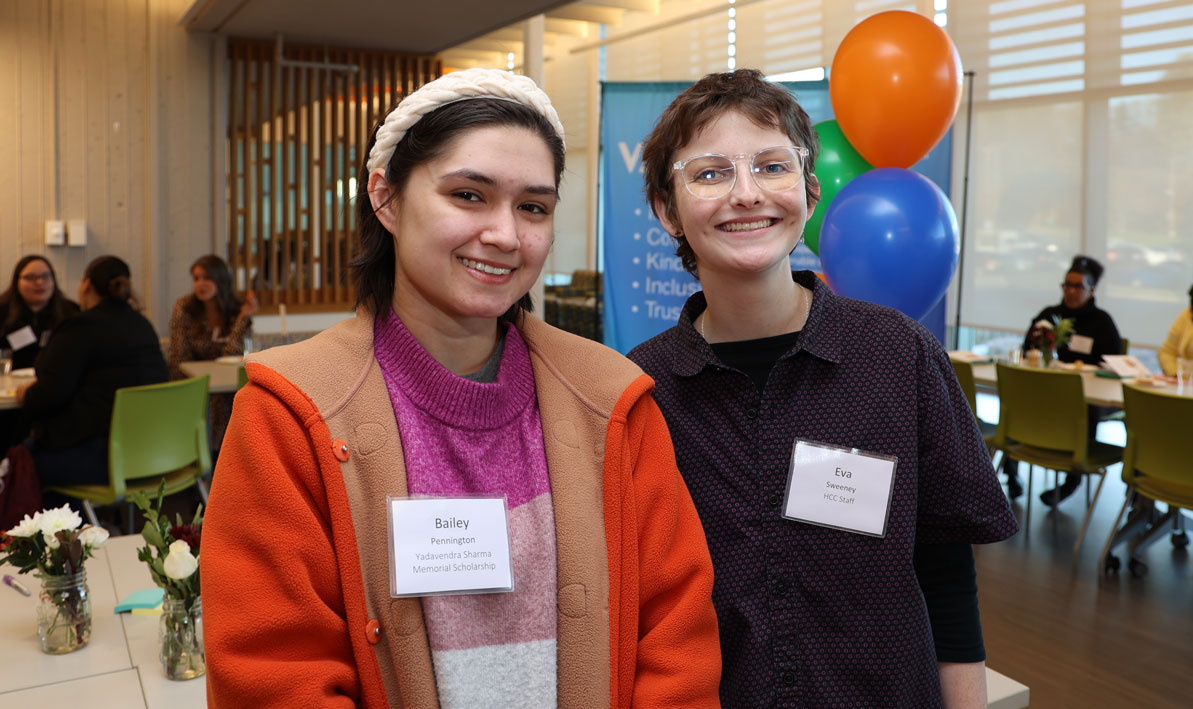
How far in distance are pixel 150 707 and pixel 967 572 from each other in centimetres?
143

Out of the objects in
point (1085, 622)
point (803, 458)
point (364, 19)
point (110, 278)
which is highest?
point (364, 19)

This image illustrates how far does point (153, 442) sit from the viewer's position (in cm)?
429

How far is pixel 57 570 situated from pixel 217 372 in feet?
11.6

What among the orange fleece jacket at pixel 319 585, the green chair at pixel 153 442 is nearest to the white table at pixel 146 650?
the orange fleece jacket at pixel 319 585

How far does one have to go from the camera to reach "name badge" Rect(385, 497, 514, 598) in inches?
42.3

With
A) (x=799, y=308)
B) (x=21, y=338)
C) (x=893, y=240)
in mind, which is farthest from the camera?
(x=21, y=338)

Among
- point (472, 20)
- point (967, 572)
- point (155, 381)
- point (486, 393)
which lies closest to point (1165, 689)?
point (967, 572)

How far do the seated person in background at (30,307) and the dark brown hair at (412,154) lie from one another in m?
5.07

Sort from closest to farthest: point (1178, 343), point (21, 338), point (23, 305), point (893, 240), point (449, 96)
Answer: point (449, 96) → point (893, 240) → point (21, 338) → point (23, 305) → point (1178, 343)

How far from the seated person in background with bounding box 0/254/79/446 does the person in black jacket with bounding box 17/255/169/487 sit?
4.04ft

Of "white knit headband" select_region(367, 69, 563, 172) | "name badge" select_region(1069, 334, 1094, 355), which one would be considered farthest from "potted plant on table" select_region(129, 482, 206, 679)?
"name badge" select_region(1069, 334, 1094, 355)

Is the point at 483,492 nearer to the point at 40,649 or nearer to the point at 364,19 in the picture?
the point at 40,649

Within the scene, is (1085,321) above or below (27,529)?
above

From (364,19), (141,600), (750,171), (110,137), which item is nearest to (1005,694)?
(750,171)
